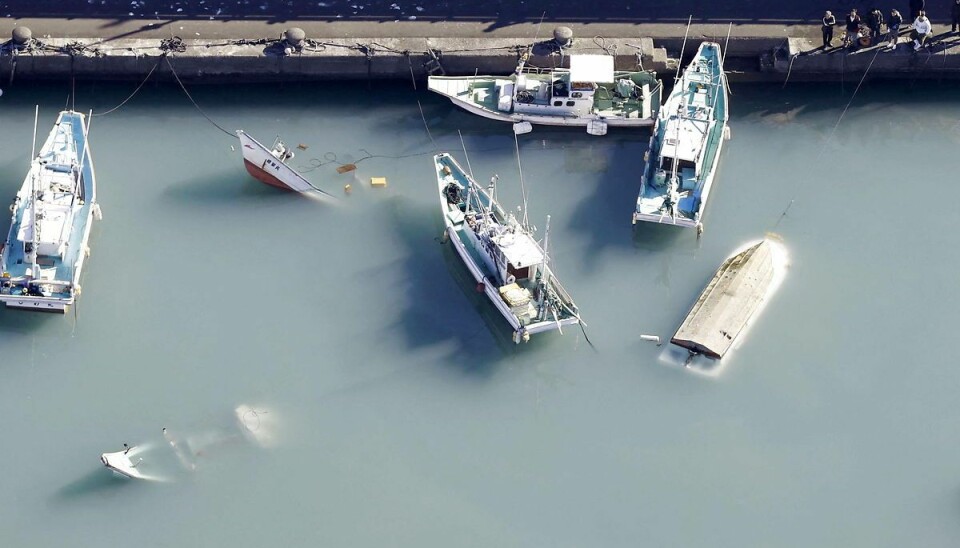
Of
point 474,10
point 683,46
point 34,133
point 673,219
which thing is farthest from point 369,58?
point 673,219

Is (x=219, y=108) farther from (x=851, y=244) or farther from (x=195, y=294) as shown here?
(x=851, y=244)

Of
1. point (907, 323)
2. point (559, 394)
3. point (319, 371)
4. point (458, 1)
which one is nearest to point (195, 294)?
point (319, 371)

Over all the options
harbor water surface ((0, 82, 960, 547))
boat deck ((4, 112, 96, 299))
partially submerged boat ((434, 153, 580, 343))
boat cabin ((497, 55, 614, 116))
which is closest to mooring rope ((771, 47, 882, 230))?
harbor water surface ((0, 82, 960, 547))

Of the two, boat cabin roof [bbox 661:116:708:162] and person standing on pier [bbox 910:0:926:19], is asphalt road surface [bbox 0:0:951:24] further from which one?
boat cabin roof [bbox 661:116:708:162]

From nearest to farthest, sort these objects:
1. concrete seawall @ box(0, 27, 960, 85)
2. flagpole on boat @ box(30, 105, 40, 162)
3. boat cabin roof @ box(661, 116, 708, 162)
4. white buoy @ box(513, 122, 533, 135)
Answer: boat cabin roof @ box(661, 116, 708, 162) < flagpole on boat @ box(30, 105, 40, 162) < white buoy @ box(513, 122, 533, 135) < concrete seawall @ box(0, 27, 960, 85)

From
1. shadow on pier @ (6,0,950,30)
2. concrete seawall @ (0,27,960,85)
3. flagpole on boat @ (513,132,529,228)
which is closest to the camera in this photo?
flagpole on boat @ (513,132,529,228)

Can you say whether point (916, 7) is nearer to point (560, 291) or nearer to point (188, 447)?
point (560, 291)
